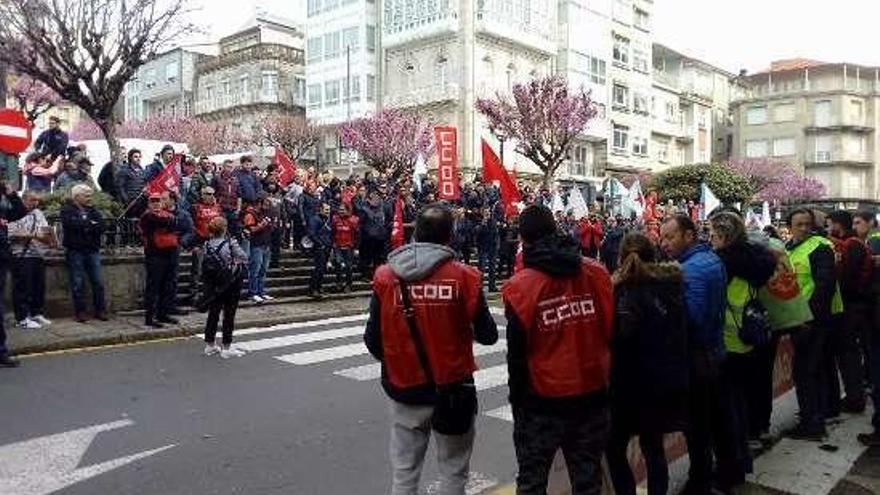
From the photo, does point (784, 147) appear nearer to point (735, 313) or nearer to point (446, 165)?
point (446, 165)

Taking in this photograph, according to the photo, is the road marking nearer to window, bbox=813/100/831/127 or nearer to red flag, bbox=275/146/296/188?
red flag, bbox=275/146/296/188

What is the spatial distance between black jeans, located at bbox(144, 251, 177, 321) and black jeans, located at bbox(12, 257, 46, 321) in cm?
141

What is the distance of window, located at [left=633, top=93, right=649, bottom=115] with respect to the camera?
5612 cm

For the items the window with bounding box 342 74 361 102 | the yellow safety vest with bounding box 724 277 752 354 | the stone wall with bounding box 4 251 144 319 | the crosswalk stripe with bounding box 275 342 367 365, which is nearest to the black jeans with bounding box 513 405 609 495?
the yellow safety vest with bounding box 724 277 752 354

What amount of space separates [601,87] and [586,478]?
51020mm

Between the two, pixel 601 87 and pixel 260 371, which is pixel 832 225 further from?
pixel 601 87

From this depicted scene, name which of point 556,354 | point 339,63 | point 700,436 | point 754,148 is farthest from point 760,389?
point 754,148

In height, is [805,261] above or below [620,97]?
below

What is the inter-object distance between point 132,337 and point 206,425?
4.46 meters

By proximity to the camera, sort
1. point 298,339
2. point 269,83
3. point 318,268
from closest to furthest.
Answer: point 298,339
point 318,268
point 269,83

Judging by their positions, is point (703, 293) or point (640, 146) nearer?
point (703, 293)

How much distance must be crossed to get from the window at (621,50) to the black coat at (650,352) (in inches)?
2088

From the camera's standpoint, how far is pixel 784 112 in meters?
73.5

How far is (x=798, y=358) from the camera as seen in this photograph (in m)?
6.35
